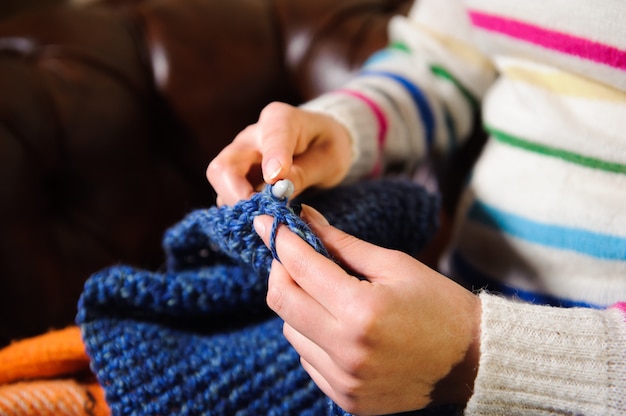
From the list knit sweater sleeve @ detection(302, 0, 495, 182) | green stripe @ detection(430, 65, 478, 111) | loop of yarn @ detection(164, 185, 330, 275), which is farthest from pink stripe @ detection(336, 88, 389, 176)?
loop of yarn @ detection(164, 185, 330, 275)

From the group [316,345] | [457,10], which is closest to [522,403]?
[316,345]

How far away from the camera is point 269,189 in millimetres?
416

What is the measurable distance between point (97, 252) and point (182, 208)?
0.13 meters

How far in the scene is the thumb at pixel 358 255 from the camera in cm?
38

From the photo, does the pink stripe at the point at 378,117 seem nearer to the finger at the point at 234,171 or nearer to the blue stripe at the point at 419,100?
the blue stripe at the point at 419,100

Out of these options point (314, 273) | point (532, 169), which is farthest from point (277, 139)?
point (532, 169)

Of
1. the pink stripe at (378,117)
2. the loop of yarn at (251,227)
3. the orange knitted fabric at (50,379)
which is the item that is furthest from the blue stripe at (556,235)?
the orange knitted fabric at (50,379)

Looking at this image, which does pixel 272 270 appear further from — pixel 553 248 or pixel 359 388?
pixel 553 248

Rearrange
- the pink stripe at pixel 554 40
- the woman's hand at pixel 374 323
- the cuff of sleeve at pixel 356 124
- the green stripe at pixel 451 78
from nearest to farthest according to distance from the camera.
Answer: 1. the woman's hand at pixel 374 323
2. the pink stripe at pixel 554 40
3. the cuff of sleeve at pixel 356 124
4. the green stripe at pixel 451 78

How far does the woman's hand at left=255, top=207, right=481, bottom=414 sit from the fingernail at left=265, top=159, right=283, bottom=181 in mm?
36

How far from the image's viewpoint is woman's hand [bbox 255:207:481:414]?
0.35m

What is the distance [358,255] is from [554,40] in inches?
10.9

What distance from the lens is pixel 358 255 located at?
0.39m

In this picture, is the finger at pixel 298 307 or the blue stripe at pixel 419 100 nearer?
the finger at pixel 298 307
